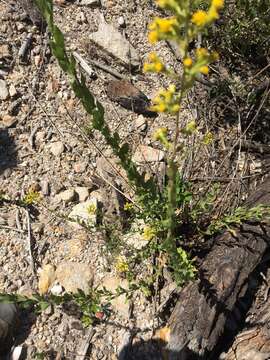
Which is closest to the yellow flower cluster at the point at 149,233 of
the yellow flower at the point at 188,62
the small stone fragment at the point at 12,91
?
the yellow flower at the point at 188,62

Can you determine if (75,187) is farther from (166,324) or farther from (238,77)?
(238,77)

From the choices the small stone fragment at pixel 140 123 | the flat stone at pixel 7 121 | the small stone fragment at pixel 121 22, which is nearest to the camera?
the flat stone at pixel 7 121

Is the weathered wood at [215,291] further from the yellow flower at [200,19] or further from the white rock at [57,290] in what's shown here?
the yellow flower at [200,19]

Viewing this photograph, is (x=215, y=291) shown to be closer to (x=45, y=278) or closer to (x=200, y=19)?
(x=45, y=278)

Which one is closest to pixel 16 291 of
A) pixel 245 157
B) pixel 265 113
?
pixel 245 157

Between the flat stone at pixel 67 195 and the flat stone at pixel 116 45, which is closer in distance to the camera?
the flat stone at pixel 67 195

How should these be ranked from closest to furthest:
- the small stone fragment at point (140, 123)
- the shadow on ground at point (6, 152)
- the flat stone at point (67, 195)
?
1. the flat stone at point (67, 195)
2. the shadow on ground at point (6, 152)
3. the small stone fragment at point (140, 123)
